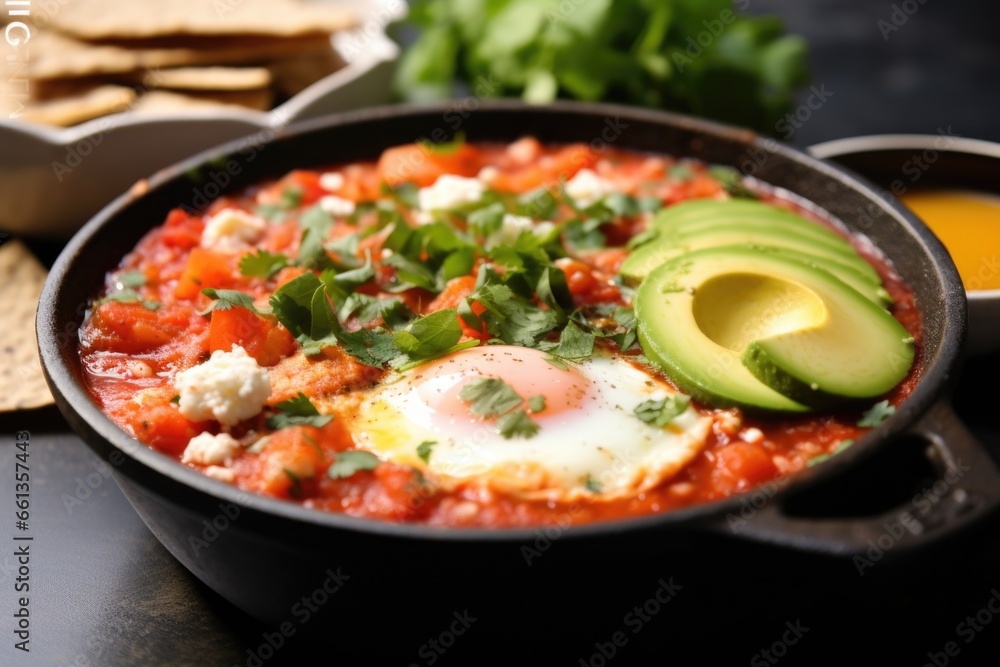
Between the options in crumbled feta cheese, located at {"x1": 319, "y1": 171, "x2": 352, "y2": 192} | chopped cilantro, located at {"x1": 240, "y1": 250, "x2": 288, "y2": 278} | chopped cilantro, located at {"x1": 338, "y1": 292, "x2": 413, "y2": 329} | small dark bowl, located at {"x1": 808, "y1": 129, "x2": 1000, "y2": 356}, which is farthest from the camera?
small dark bowl, located at {"x1": 808, "y1": 129, "x2": 1000, "y2": 356}

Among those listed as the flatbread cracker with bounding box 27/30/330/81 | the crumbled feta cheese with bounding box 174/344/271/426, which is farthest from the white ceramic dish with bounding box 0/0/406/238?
the crumbled feta cheese with bounding box 174/344/271/426

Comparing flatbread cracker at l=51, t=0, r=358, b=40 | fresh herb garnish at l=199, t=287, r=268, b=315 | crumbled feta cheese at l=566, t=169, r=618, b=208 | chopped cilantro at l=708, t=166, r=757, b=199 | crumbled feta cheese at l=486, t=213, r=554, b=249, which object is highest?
flatbread cracker at l=51, t=0, r=358, b=40

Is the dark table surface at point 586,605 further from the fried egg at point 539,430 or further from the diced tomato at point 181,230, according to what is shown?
the diced tomato at point 181,230

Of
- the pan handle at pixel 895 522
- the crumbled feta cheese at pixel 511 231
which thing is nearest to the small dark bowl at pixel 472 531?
the pan handle at pixel 895 522

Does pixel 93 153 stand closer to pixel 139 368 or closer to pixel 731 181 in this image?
pixel 139 368

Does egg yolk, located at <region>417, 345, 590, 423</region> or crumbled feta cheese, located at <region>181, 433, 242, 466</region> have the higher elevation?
egg yolk, located at <region>417, 345, 590, 423</region>

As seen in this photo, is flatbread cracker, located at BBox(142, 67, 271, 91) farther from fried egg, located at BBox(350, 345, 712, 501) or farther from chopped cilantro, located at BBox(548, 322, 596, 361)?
chopped cilantro, located at BBox(548, 322, 596, 361)

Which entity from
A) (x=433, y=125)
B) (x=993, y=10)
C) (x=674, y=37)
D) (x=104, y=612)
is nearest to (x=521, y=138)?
(x=433, y=125)
